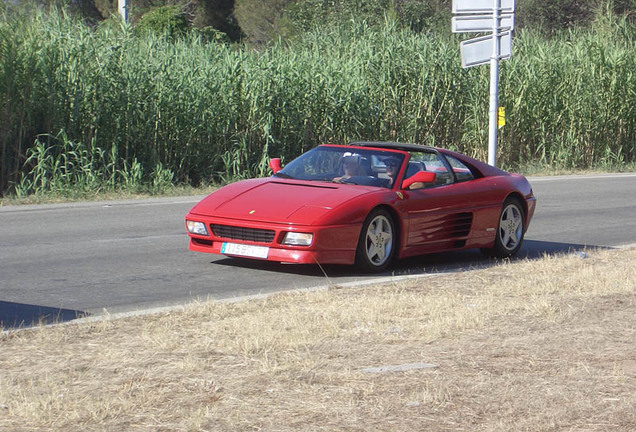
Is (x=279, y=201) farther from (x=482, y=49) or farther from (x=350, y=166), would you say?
(x=482, y=49)

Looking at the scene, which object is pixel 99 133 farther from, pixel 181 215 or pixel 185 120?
pixel 181 215

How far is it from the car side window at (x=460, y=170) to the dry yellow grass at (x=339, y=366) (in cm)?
293

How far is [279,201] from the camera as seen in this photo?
34.2 feet

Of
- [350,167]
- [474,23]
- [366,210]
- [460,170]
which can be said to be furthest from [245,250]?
[474,23]

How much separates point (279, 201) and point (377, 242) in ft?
3.43

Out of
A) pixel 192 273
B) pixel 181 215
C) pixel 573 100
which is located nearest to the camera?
pixel 192 273

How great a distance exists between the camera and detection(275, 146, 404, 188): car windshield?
1108 cm

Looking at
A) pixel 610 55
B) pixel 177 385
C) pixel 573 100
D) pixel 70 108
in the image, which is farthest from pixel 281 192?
pixel 610 55

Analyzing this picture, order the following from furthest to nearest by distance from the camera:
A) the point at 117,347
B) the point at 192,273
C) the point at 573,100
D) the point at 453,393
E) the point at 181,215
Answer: the point at 573,100
the point at 181,215
the point at 192,273
the point at 117,347
the point at 453,393

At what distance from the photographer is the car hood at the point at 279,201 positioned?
1013 centimetres

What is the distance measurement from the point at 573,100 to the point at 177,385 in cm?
2319

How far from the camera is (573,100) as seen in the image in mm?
27438

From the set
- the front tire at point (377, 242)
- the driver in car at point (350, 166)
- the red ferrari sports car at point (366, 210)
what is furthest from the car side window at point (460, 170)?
the front tire at point (377, 242)

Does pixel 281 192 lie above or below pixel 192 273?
above
